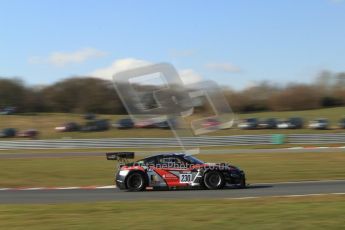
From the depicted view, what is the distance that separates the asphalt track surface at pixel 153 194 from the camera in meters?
12.9

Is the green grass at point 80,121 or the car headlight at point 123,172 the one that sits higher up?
the green grass at point 80,121

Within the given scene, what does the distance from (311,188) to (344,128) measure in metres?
32.7

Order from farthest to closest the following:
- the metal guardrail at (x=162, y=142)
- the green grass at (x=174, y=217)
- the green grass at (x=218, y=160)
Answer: the metal guardrail at (x=162, y=142) < the green grass at (x=218, y=160) < the green grass at (x=174, y=217)

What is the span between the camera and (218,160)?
27.8 metres

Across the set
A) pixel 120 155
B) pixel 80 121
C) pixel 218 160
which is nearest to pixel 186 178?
pixel 120 155

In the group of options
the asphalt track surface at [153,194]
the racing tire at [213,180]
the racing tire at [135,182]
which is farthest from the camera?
the racing tire at [135,182]

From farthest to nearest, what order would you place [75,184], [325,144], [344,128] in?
[344,128], [325,144], [75,184]

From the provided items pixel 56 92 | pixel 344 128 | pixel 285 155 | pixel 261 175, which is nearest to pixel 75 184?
pixel 261 175

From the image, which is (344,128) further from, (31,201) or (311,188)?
(31,201)

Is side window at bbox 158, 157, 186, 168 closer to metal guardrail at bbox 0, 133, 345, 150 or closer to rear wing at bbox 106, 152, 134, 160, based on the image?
rear wing at bbox 106, 152, 134, 160

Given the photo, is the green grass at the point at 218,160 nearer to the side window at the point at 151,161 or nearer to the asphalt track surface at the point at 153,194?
the asphalt track surface at the point at 153,194

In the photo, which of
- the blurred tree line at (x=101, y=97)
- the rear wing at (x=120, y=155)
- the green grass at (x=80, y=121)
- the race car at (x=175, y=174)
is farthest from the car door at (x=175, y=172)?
the blurred tree line at (x=101, y=97)

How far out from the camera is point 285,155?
95.5ft

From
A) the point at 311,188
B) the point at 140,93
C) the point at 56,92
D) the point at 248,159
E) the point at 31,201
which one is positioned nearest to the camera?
the point at 31,201
